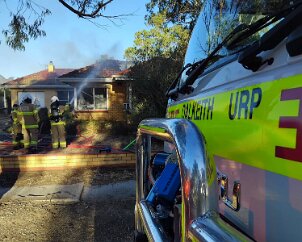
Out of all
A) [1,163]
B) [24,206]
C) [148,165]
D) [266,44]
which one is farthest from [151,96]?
[266,44]

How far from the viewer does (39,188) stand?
6.97 meters

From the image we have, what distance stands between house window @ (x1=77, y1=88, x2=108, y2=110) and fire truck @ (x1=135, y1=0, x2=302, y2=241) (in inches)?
790

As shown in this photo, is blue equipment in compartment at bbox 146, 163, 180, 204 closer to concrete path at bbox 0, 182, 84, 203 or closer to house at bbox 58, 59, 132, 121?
concrete path at bbox 0, 182, 84, 203

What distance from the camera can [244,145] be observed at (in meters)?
1.25

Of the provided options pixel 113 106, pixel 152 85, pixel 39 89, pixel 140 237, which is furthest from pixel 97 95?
pixel 140 237

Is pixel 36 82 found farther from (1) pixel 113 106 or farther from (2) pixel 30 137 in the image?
(2) pixel 30 137

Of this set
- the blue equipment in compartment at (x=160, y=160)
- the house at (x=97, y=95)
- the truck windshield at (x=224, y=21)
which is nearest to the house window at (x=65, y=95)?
the house at (x=97, y=95)

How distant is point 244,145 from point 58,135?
1032 centimetres

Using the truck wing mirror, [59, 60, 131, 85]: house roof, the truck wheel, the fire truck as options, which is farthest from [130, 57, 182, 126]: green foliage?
the truck wing mirror

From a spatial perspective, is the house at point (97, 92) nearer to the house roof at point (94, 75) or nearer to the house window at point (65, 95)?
the house roof at point (94, 75)

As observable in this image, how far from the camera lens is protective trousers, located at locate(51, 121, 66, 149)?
1102cm

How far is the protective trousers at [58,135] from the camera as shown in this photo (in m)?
11.0

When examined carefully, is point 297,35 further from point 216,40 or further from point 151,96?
point 151,96

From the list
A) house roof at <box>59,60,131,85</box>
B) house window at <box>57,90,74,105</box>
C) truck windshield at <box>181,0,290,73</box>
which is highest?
house roof at <box>59,60,131,85</box>
